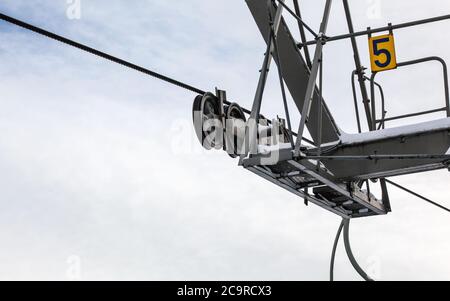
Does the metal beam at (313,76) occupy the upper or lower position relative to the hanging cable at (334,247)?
upper

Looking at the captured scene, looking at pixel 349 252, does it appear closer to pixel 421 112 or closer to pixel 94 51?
pixel 421 112

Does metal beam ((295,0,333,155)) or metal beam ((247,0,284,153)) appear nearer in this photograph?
metal beam ((295,0,333,155))

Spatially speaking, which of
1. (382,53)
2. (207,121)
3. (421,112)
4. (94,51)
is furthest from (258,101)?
(421,112)

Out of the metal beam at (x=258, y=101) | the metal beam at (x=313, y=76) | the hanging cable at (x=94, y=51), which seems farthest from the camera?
the metal beam at (x=258, y=101)

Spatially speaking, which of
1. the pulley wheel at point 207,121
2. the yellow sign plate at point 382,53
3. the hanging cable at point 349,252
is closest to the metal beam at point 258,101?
the pulley wheel at point 207,121

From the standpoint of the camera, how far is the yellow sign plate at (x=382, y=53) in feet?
23.5

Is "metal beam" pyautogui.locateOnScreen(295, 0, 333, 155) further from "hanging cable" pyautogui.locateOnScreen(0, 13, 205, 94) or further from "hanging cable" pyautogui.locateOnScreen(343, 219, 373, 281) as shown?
"hanging cable" pyautogui.locateOnScreen(343, 219, 373, 281)

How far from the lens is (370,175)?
714 centimetres

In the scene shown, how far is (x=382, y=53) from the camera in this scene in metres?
7.29

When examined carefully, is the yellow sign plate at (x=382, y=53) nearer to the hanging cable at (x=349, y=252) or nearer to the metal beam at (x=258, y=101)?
the metal beam at (x=258, y=101)

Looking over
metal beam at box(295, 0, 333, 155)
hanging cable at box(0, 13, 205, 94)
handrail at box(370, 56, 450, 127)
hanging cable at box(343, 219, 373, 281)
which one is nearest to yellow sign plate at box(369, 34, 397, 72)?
handrail at box(370, 56, 450, 127)

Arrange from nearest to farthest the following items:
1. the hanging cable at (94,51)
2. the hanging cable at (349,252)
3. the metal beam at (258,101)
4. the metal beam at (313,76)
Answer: the hanging cable at (94,51)
the metal beam at (313,76)
the metal beam at (258,101)
the hanging cable at (349,252)

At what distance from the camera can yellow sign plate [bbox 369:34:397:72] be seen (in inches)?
282

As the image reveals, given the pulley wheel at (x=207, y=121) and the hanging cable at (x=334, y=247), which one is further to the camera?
the hanging cable at (x=334, y=247)
